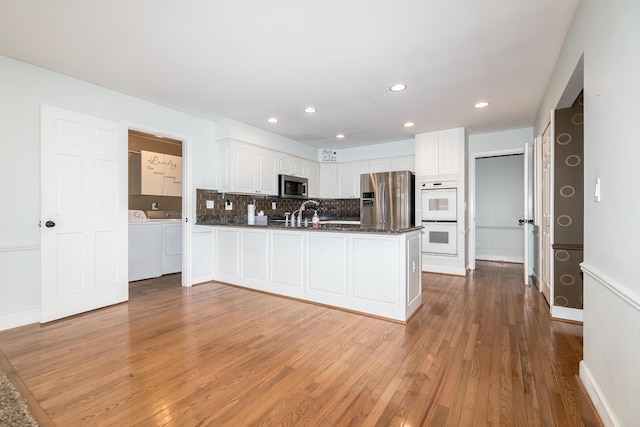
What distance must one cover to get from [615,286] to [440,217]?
384 centimetres

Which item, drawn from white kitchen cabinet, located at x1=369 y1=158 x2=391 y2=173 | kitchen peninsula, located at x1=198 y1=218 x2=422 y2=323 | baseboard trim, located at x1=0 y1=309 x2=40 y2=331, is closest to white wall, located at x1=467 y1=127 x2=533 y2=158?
white kitchen cabinet, located at x1=369 y1=158 x2=391 y2=173

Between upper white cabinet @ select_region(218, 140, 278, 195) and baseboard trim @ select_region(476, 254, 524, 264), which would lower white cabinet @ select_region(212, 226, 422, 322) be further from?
baseboard trim @ select_region(476, 254, 524, 264)

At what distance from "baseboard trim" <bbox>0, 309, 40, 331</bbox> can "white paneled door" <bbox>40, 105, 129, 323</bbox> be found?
0.09m

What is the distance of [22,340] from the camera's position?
2.42 metres

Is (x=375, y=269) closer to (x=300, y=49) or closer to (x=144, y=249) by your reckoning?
(x=300, y=49)

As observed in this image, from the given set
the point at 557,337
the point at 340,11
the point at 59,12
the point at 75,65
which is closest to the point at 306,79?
the point at 340,11

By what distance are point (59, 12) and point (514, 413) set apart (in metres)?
3.71

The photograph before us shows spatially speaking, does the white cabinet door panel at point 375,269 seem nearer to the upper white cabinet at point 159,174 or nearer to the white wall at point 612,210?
the white wall at point 612,210

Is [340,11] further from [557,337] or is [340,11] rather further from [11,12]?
A: [557,337]

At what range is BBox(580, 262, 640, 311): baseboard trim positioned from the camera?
1.15 m

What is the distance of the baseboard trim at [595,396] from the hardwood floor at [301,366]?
0.20 feet

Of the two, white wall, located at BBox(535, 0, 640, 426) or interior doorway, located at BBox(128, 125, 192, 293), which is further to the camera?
interior doorway, located at BBox(128, 125, 192, 293)

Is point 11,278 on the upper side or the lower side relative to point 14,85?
lower

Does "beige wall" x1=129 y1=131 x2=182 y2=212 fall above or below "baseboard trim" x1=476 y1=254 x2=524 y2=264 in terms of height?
above
